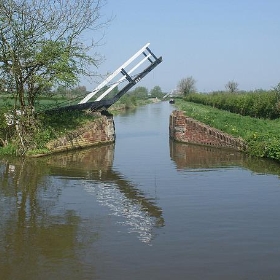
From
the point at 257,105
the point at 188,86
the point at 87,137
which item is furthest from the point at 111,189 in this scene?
the point at 188,86

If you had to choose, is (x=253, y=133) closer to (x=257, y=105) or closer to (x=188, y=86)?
(x=257, y=105)

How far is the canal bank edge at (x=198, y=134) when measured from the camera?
19.9 metres

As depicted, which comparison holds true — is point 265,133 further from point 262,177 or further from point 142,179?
point 142,179

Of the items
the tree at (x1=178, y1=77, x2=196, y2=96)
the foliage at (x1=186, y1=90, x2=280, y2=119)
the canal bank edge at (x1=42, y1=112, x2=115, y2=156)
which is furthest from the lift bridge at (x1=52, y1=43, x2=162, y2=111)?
the tree at (x1=178, y1=77, x2=196, y2=96)

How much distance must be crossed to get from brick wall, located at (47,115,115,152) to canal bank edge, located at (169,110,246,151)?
3.58 metres

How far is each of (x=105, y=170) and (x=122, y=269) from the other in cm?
876

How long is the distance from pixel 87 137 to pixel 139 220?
42.1 ft

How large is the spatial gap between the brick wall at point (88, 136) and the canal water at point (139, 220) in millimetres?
3160

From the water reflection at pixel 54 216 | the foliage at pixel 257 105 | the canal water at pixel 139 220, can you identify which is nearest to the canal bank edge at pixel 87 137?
the canal water at pixel 139 220

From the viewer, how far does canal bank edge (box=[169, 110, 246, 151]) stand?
19.9 meters

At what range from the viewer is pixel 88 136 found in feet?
70.6

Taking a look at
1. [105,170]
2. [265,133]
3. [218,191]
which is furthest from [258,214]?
[265,133]

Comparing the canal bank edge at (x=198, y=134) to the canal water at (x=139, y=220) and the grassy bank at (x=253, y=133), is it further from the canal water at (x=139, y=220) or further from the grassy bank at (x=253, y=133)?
the canal water at (x=139, y=220)

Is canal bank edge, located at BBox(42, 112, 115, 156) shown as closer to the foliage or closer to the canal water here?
the canal water
